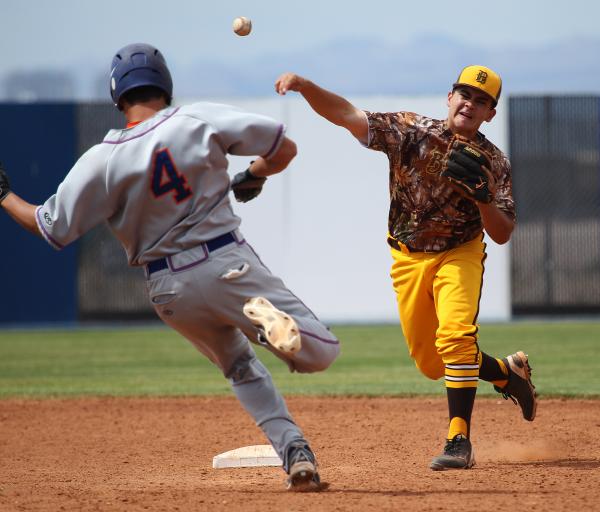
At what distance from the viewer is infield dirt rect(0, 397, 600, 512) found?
4.76m

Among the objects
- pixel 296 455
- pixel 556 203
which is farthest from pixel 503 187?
pixel 556 203

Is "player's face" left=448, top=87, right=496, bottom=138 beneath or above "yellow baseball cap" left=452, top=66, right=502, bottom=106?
beneath

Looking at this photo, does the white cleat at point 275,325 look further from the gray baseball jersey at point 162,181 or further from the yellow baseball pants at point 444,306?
the yellow baseball pants at point 444,306

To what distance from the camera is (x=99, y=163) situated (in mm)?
4328

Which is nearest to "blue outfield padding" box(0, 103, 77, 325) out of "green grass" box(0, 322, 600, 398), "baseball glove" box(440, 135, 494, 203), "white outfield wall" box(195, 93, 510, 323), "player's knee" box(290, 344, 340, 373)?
"green grass" box(0, 322, 600, 398)

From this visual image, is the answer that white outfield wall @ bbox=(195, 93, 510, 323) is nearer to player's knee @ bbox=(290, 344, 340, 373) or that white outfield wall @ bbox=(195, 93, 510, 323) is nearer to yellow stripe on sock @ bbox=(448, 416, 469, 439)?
yellow stripe on sock @ bbox=(448, 416, 469, 439)

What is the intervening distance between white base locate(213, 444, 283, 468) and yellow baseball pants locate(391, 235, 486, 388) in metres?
1.01

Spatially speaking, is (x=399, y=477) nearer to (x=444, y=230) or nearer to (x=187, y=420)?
(x=444, y=230)

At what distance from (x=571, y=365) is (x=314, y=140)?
7829 millimetres

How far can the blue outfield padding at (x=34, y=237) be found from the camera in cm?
1738

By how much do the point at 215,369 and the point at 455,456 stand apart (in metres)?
6.28

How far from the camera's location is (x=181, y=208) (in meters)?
4.41

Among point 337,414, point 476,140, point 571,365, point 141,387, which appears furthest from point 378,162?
point 476,140

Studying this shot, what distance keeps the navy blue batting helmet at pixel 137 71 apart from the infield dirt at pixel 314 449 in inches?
72.3
